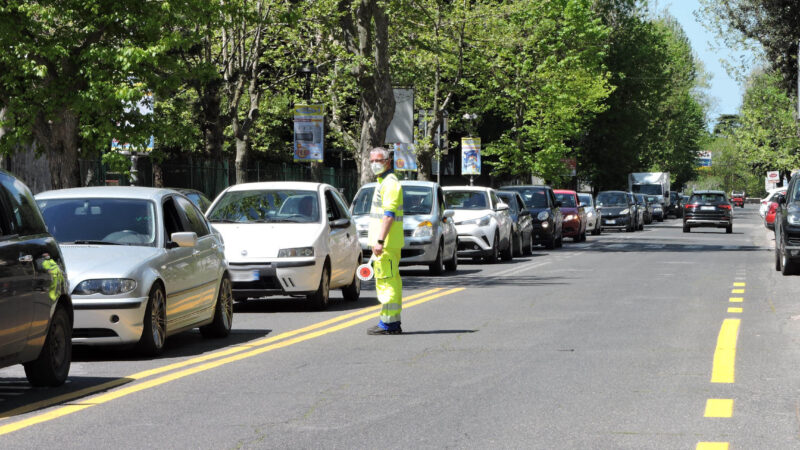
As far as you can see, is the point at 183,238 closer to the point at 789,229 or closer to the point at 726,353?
the point at 726,353

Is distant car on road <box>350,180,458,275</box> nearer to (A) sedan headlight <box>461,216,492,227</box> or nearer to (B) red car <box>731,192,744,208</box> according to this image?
(A) sedan headlight <box>461,216,492,227</box>

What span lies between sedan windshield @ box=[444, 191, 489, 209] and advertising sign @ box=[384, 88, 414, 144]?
32.6 ft

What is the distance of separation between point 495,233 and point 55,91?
10686mm

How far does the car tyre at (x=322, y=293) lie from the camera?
16062 mm

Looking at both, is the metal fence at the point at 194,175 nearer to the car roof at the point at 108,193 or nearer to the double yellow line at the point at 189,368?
the double yellow line at the point at 189,368

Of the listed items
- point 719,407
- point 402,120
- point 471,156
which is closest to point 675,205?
point 471,156

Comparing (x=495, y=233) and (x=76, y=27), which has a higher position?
(x=76, y=27)

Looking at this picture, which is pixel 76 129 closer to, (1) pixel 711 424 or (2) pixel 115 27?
(2) pixel 115 27

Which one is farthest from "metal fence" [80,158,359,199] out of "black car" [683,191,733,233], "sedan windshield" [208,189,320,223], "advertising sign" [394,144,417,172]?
"black car" [683,191,733,233]

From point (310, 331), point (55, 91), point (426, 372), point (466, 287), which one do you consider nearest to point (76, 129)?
point (55, 91)

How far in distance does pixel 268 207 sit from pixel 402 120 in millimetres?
22647

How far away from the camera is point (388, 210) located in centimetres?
1312

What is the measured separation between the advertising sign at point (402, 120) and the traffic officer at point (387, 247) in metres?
25.8

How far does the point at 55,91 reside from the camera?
20.5m
